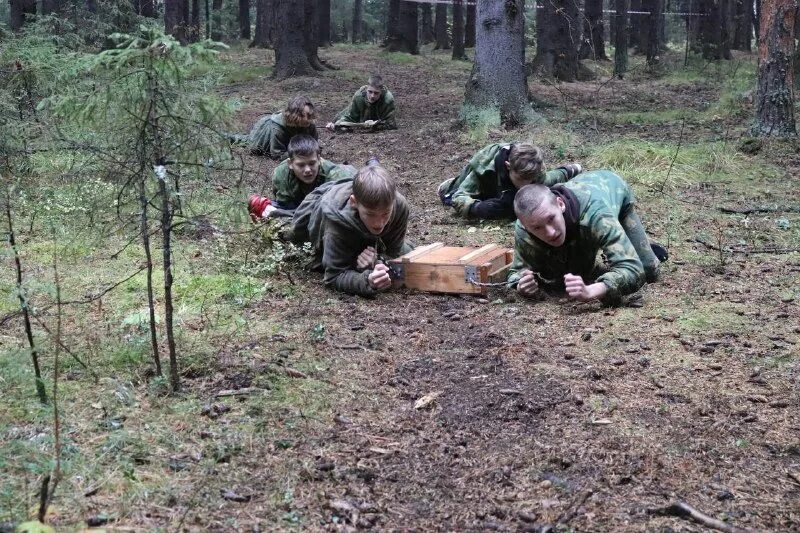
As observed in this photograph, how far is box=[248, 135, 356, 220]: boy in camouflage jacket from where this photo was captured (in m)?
7.95

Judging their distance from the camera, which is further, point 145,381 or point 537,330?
point 537,330

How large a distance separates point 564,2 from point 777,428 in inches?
876

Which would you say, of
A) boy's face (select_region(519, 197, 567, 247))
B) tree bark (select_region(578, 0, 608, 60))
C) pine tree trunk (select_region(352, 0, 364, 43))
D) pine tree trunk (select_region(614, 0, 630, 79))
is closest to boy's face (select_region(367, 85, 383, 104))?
boy's face (select_region(519, 197, 567, 247))

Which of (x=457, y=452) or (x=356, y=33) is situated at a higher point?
(x=356, y=33)

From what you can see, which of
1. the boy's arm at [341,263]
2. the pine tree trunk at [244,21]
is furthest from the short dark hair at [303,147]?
the pine tree trunk at [244,21]

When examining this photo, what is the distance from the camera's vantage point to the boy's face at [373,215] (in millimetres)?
6266

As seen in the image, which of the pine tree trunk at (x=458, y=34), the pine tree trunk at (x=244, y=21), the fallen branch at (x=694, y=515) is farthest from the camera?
the pine tree trunk at (x=244, y=21)

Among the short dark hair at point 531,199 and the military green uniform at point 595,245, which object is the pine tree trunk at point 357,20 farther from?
the short dark hair at point 531,199

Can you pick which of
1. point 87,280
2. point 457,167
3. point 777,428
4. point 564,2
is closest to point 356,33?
point 564,2

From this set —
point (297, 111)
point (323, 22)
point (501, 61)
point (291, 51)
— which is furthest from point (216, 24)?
point (297, 111)

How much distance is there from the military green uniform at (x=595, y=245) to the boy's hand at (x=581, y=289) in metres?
0.06

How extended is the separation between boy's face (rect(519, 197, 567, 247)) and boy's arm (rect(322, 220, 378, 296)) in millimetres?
1397

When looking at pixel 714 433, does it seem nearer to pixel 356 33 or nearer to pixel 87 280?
pixel 87 280

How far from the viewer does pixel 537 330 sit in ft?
18.7
